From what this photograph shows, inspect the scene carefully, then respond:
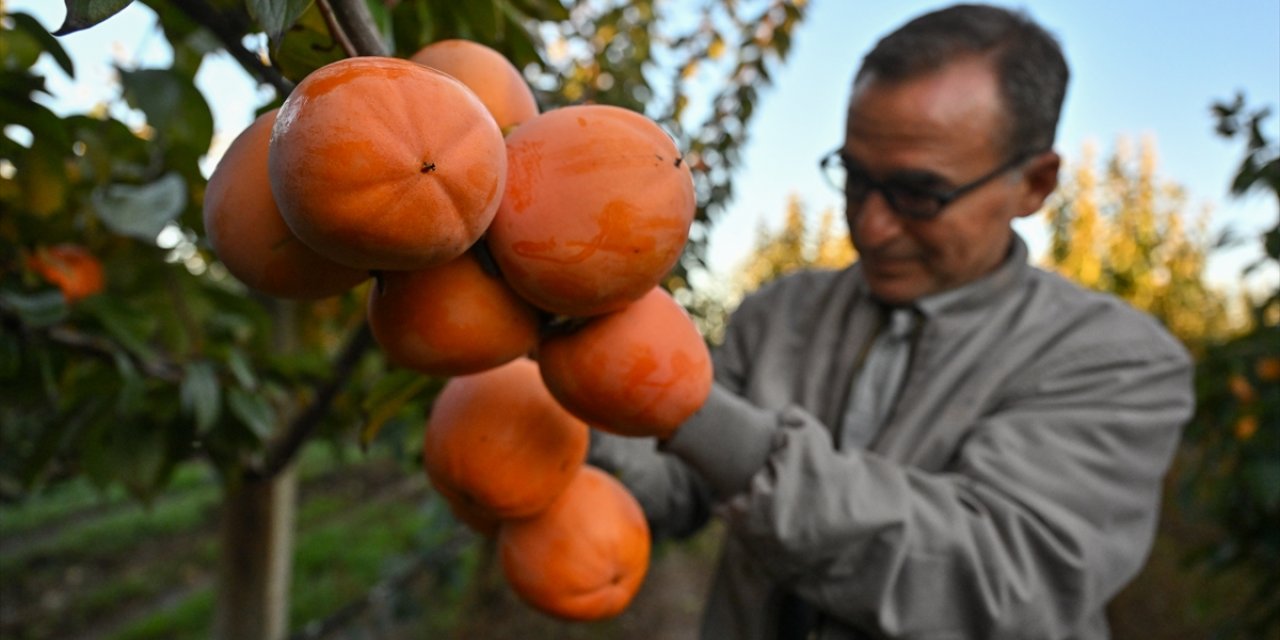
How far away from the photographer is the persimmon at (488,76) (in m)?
0.59

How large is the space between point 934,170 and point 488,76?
0.88m

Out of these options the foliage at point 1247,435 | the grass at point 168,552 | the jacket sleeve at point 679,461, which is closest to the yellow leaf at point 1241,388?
the foliage at point 1247,435

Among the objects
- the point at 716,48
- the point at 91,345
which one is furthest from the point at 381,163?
the point at 716,48

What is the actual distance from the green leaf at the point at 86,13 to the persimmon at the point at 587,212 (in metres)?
0.22

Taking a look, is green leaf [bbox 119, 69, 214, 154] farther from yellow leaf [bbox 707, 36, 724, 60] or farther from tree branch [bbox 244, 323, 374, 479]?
yellow leaf [bbox 707, 36, 724, 60]

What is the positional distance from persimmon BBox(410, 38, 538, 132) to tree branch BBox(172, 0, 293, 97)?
0.37 feet

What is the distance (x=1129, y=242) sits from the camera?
239 inches

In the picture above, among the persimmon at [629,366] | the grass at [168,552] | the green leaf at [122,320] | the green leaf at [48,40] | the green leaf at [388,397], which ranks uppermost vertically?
the green leaf at [48,40]

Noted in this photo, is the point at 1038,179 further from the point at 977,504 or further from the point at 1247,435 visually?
the point at 1247,435

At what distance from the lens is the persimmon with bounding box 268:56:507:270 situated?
0.41 m

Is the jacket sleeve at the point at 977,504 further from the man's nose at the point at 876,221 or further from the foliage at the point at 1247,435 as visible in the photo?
the foliage at the point at 1247,435

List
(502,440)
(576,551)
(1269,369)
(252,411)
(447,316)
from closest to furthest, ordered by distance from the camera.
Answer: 1. (447,316)
2. (502,440)
3. (576,551)
4. (252,411)
5. (1269,369)

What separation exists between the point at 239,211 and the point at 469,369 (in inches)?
7.0

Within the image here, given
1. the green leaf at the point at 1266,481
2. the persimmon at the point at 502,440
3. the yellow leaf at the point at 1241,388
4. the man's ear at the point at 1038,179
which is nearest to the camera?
the persimmon at the point at 502,440
